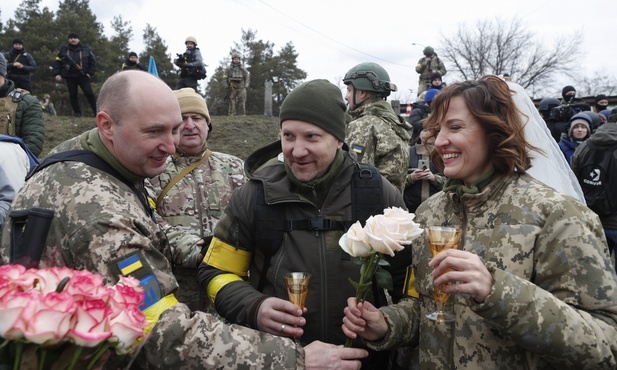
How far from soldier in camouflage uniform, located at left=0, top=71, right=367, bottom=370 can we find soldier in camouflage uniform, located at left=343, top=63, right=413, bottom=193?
3.36 metres

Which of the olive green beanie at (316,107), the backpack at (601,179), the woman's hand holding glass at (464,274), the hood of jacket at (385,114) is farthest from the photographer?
the backpack at (601,179)

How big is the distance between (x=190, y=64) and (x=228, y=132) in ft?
8.27

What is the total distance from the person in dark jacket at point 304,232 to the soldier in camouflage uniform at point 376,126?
8.57ft

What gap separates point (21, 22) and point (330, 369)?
146 ft

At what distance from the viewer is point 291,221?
2668 mm

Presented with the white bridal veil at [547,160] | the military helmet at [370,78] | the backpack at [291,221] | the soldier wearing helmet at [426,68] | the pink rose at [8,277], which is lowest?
the backpack at [291,221]

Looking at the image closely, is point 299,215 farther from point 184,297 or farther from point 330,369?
point 184,297

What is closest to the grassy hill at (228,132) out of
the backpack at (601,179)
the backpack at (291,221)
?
the backpack at (601,179)

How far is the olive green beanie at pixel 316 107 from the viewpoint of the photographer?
2748 millimetres

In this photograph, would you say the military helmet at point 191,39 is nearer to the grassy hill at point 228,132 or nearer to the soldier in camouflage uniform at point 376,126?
the grassy hill at point 228,132

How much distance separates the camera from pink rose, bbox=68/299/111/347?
1228 mm

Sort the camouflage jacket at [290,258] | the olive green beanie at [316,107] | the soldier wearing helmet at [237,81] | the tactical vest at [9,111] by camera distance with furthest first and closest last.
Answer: the soldier wearing helmet at [237,81] → the tactical vest at [9,111] → the olive green beanie at [316,107] → the camouflage jacket at [290,258]

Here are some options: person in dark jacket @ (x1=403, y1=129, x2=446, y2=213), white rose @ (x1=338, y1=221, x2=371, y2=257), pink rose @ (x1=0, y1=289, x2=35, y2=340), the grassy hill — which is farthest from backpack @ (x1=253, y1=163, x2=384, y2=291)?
the grassy hill

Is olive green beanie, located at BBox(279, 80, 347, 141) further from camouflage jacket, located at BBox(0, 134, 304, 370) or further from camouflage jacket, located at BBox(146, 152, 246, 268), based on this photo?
camouflage jacket, located at BBox(146, 152, 246, 268)
